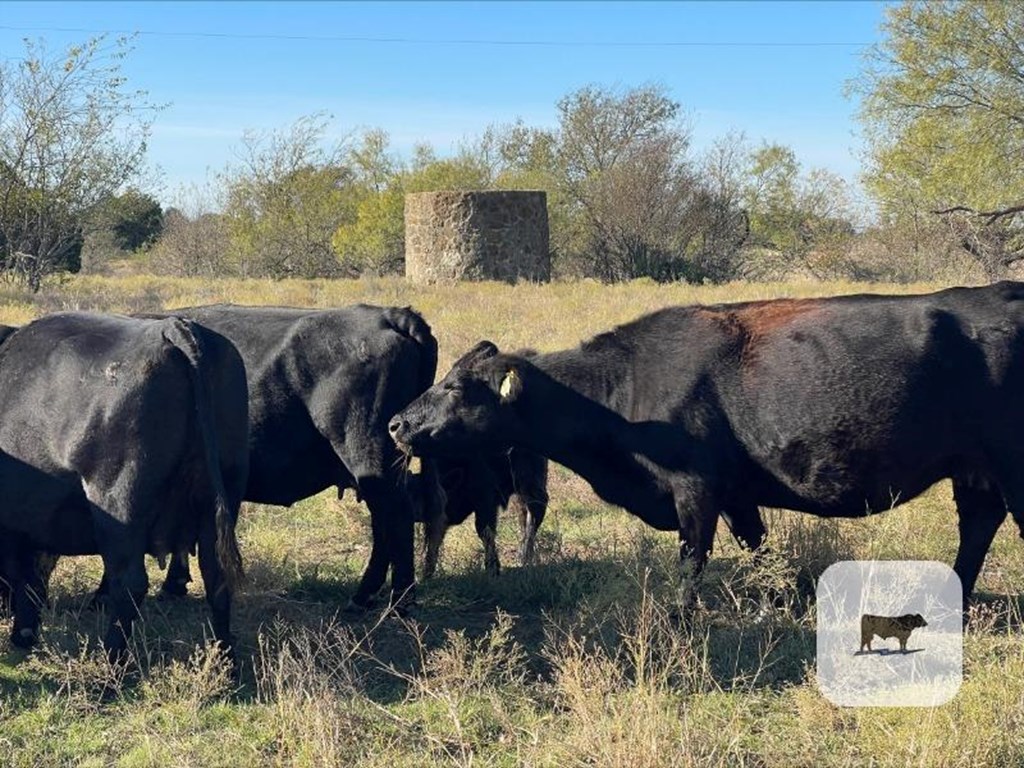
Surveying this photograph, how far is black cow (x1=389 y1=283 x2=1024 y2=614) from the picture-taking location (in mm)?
5520

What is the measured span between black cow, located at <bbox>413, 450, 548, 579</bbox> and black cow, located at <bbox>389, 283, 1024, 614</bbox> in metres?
0.77

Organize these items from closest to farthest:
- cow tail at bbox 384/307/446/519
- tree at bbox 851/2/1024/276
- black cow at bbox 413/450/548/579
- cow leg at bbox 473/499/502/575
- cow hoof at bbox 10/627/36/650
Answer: cow hoof at bbox 10/627/36/650 < cow tail at bbox 384/307/446/519 < cow leg at bbox 473/499/502/575 < black cow at bbox 413/450/548/579 < tree at bbox 851/2/1024/276

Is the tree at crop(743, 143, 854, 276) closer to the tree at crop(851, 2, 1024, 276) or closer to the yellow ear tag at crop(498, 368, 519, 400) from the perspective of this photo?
the tree at crop(851, 2, 1024, 276)

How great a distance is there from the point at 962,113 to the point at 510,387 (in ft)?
60.2

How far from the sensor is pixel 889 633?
Answer: 16.5 feet

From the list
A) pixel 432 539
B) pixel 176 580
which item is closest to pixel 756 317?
pixel 432 539

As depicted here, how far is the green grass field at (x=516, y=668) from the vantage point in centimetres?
398

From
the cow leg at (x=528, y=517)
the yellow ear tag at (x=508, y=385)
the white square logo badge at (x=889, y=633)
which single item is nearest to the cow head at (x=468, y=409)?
the yellow ear tag at (x=508, y=385)

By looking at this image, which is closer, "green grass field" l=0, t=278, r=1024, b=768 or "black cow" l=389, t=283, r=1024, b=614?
"green grass field" l=0, t=278, r=1024, b=768

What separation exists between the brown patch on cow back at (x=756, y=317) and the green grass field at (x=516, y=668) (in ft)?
3.69

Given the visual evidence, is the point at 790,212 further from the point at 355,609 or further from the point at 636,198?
the point at 355,609

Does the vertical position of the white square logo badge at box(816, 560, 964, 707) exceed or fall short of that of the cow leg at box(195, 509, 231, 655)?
it falls short

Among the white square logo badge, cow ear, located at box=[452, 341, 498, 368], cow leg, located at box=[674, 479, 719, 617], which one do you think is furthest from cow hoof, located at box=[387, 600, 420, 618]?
the white square logo badge

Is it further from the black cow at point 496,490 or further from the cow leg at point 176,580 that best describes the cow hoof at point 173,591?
the black cow at point 496,490
